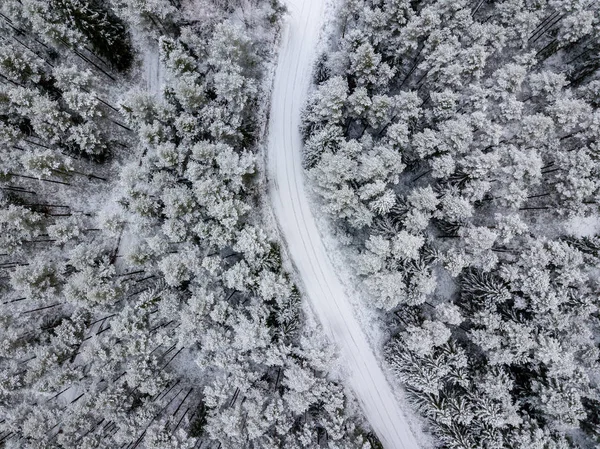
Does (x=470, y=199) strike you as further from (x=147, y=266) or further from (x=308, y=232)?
(x=147, y=266)

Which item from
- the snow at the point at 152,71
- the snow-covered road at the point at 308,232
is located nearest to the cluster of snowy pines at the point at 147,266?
the snow at the point at 152,71

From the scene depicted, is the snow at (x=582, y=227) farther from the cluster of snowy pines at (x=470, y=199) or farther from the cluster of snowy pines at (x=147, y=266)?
the cluster of snowy pines at (x=147, y=266)

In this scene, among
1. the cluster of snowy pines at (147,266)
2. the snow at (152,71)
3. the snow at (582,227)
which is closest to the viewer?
the cluster of snowy pines at (147,266)

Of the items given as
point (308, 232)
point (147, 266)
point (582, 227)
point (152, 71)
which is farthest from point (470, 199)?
point (152, 71)

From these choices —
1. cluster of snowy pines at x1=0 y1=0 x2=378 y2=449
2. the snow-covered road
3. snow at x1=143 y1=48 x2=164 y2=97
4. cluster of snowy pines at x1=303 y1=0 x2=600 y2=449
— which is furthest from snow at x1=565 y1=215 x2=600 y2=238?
snow at x1=143 y1=48 x2=164 y2=97

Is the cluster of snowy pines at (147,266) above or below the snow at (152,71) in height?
below

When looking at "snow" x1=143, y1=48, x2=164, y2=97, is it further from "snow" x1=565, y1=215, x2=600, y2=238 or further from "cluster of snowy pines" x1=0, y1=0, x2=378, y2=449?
"snow" x1=565, y1=215, x2=600, y2=238
